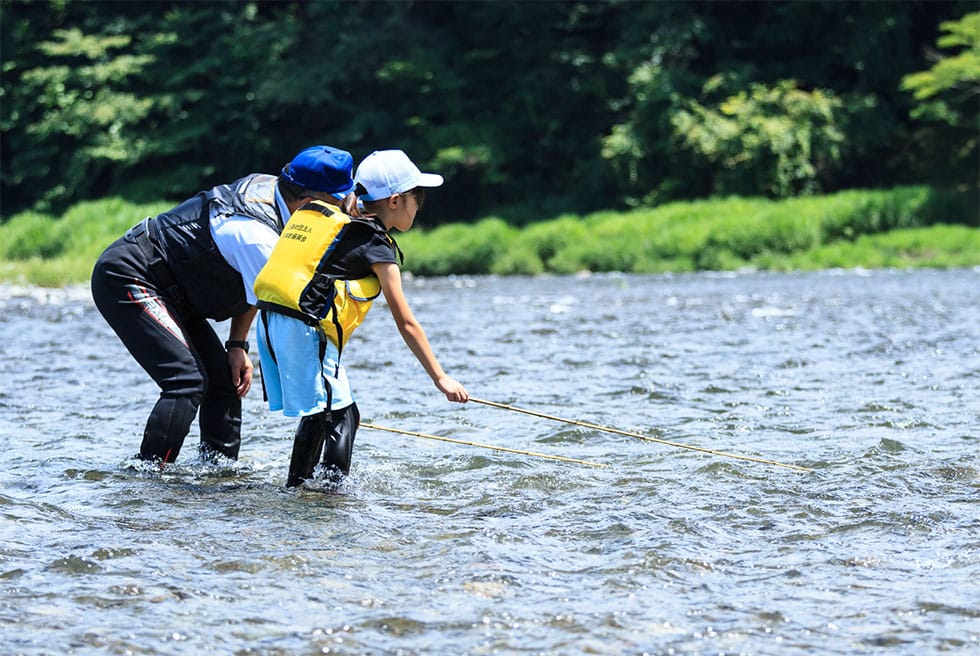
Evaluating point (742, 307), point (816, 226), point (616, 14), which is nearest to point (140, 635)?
point (742, 307)

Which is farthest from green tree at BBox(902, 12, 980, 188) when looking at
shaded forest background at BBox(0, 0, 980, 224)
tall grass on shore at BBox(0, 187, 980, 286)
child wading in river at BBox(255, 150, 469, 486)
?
child wading in river at BBox(255, 150, 469, 486)

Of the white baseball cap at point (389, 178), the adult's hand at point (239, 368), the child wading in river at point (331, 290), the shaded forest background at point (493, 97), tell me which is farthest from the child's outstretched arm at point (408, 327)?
the shaded forest background at point (493, 97)

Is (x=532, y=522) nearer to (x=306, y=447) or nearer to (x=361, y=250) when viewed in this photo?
(x=306, y=447)

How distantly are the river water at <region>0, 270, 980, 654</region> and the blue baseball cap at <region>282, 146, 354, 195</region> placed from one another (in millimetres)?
1359

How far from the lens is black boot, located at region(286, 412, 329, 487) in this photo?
5.60 meters

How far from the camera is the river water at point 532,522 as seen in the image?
12.3 feet

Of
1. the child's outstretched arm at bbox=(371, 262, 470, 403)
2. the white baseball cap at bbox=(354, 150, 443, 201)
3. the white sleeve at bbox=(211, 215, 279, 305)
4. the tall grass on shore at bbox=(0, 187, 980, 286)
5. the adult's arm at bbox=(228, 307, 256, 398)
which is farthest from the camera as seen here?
the tall grass on shore at bbox=(0, 187, 980, 286)

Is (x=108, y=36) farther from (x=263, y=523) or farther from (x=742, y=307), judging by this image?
(x=263, y=523)

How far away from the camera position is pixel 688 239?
27969 mm

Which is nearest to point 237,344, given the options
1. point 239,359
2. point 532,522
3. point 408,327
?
point 239,359

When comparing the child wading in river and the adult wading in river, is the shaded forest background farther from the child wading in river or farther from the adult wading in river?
the child wading in river

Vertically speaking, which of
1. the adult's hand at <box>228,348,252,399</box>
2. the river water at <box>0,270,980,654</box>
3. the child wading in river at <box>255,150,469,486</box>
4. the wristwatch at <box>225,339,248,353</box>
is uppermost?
the child wading in river at <box>255,150,469,486</box>

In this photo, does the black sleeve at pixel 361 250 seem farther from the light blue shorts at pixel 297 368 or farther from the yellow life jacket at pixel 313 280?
the light blue shorts at pixel 297 368

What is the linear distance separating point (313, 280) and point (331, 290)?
0.12 metres
